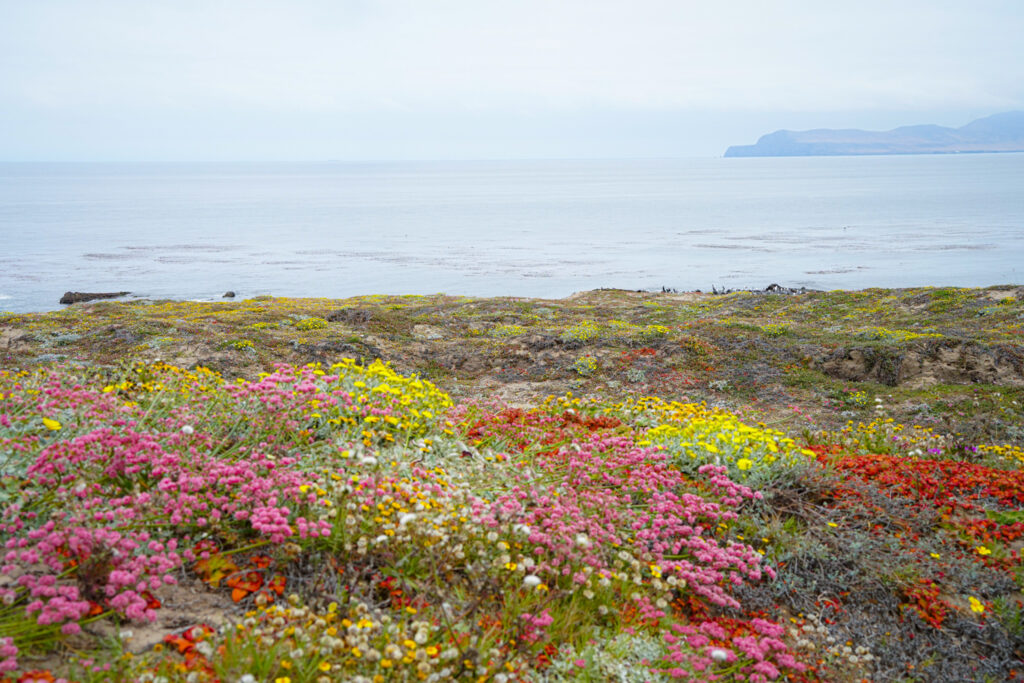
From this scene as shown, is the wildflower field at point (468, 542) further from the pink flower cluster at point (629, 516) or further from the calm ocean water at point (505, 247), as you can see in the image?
the calm ocean water at point (505, 247)

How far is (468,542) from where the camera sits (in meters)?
5.29

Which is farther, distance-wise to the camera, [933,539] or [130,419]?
[933,539]

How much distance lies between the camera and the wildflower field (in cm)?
398

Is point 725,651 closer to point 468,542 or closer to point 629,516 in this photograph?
point 629,516

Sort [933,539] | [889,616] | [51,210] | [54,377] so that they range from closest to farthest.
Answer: [889,616] < [933,539] < [54,377] < [51,210]

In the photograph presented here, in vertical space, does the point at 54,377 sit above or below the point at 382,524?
above

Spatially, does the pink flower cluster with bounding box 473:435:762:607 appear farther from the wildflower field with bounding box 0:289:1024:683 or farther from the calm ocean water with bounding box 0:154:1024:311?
the calm ocean water with bounding box 0:154:1024:311

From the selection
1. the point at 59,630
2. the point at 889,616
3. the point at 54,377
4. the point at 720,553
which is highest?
the point at 54,377

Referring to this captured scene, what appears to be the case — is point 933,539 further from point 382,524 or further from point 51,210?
point 51,210

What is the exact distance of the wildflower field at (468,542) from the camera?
3977 mm

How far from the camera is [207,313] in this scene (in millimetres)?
23281

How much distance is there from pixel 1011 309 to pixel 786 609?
19336 millimetres

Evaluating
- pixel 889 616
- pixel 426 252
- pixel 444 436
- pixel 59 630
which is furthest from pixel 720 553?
pixel 426 252

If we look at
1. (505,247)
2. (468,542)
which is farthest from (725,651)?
(505,247)
